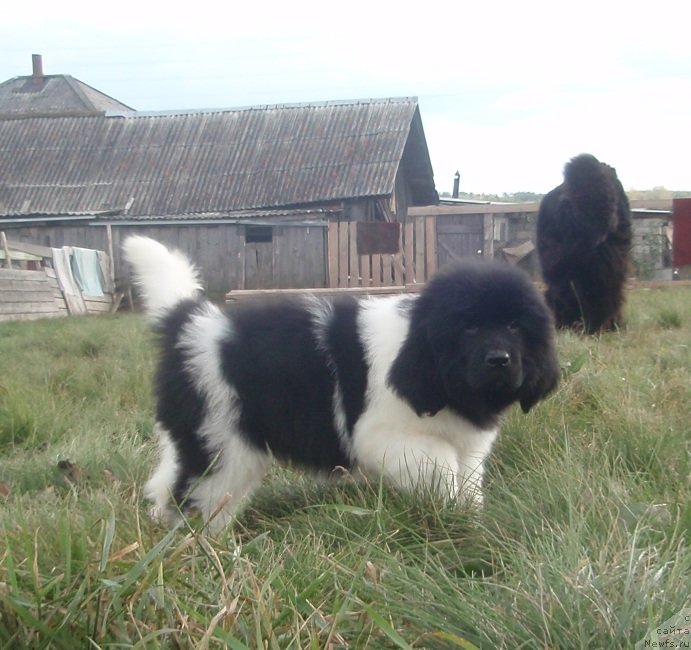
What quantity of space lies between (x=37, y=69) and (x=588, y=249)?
143 ft

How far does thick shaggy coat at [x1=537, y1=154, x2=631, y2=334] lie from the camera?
8688 mm

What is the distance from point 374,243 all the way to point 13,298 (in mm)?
7212

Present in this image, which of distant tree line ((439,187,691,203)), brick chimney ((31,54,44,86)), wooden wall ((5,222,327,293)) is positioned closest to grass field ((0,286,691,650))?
wooden wall ((5,222,327,293))

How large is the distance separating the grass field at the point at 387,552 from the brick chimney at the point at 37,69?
148ft

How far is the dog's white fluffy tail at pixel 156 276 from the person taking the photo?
4371 mm

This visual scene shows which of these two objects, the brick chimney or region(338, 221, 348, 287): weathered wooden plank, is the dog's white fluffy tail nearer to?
region(338, 221, 348, 287): weathered wooden plank

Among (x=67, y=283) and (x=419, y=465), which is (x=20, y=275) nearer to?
(x=67, y=283)

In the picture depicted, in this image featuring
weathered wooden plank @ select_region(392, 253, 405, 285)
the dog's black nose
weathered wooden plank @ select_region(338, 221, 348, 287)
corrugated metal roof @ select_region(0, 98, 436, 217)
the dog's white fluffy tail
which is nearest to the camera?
the dog's black nose

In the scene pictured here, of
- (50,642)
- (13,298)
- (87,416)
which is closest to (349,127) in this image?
(13,298)

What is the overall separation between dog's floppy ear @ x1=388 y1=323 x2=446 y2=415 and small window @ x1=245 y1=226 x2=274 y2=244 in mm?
20586

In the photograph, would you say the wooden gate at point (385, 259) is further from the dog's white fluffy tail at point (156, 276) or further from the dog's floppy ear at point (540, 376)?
the dog's floppy ear at point (540, 376)

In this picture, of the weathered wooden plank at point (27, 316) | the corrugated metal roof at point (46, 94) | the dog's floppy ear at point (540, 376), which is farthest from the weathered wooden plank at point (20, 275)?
the corrugated metal roof at point (46, 94)

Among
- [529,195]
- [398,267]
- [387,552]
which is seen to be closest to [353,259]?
[398,267]

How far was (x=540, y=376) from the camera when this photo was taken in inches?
158
